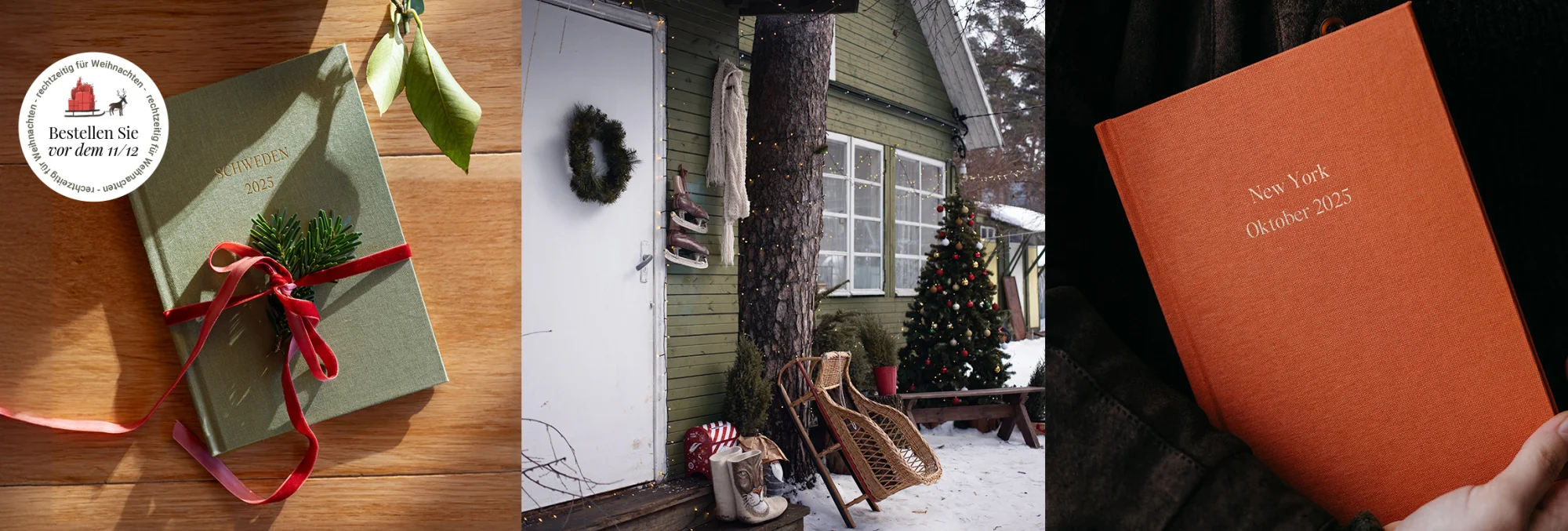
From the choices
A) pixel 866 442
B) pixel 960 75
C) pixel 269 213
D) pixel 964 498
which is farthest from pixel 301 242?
pixel 960 75

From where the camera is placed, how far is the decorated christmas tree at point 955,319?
4.56 meters

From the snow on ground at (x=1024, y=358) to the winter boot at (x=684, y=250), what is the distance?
269 centimetres

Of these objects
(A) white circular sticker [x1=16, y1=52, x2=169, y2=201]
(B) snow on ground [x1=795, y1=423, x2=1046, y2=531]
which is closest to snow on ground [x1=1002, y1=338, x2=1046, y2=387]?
(B) snow on ground [x1=795, y1=423, x2=1046, y2=531]

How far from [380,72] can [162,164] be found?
169mm

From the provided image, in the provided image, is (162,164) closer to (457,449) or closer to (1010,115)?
(457,449)

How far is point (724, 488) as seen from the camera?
308 cm

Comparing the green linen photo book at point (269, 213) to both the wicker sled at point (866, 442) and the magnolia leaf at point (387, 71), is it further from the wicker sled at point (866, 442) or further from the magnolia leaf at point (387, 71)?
the wicker sled at point (866, 442)

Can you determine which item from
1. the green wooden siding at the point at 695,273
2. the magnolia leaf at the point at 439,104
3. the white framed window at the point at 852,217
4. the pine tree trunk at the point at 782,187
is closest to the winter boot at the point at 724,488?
the green wooden siding at the point at 695,273

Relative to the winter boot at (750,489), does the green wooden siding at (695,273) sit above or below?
above

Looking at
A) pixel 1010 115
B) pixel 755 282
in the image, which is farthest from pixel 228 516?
pixel 1010 115

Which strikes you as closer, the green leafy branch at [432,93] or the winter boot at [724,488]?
the green leafy branch at [432,93]

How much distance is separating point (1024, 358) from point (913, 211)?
1964mm

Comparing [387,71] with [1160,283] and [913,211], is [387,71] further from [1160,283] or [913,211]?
[913,211]

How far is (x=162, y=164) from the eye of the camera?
552mm
